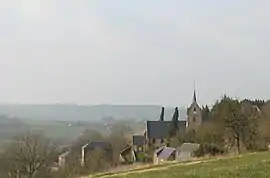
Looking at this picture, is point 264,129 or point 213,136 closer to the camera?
point 264,129

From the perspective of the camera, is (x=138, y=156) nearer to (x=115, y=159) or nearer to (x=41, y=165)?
(x=115, y=159)

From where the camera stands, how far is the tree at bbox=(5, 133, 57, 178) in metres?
57.8

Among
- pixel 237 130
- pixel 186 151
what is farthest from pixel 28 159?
pixel 237 130

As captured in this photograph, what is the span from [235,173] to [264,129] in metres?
36.8

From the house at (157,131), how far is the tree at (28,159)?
1656 inches

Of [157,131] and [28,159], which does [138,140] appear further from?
[28,159]

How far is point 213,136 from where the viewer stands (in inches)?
2450

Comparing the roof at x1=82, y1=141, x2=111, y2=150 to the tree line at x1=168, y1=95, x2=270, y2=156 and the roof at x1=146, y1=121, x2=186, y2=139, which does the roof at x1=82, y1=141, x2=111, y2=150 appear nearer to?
the roof at x1=146, y1=121, x2=186, y2=139

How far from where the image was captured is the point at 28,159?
57.9 metres

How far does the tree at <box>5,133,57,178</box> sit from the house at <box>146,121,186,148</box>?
42.1m

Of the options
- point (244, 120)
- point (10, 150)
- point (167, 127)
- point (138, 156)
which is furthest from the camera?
point (167, 127)

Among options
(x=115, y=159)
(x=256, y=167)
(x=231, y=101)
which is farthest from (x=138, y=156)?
(x=256, y=167)

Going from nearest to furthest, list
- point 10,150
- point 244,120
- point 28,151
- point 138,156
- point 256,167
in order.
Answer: point 256,167
point 244,120
point 28,151
point 10,150
point 138,156

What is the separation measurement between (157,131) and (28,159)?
4915 centimetres
